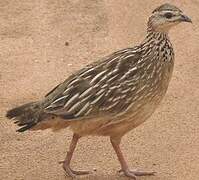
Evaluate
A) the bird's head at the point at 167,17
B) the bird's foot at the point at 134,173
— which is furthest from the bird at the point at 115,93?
the bird's foot at the point at 134,173

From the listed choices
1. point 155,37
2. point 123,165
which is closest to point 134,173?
point 123,165

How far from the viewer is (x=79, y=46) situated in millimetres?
9039

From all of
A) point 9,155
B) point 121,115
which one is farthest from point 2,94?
→ point 121,115

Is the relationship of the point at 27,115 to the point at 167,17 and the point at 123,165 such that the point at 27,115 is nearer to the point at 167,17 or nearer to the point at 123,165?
the point at 123,165

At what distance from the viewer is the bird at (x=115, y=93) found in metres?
6.24

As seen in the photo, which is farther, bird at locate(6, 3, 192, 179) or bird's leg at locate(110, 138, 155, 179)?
bird's leg at locate(110, 138, 155, 179)

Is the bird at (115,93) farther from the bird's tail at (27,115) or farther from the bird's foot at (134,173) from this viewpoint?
the bird's foot at (134,173)

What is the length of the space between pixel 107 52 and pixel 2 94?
1.58 meters

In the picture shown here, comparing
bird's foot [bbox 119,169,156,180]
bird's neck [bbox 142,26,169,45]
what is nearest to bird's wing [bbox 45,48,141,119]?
bird's neck [bbox 142,26,169,45]

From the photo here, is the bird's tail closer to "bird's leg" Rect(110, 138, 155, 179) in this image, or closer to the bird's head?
"bird's leg" Rect(110, 138, 155, 179)

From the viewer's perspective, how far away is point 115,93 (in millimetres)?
6266

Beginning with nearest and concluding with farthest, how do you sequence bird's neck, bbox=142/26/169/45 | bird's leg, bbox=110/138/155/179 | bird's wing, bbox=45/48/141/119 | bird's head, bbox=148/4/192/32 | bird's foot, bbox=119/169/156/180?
bird's wing, bbox=45/48/141/119 → bird's head, bbox=148/4/192/32 → bird's neck, bbox=142/26/169/45 → bird's leg, bbox=110/138/155/179 → bird's foot, bbox=119/169/156/180

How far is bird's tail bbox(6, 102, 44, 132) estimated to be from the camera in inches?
248

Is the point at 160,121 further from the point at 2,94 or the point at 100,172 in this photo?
the point at 2,94
